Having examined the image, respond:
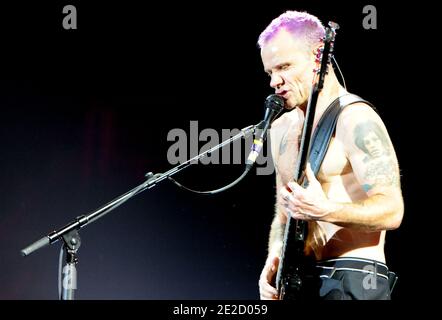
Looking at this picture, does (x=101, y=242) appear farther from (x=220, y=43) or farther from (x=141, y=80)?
(x=220, y=43)

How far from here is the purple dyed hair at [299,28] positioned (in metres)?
2.83

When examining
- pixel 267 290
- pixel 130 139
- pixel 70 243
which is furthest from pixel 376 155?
pixel 130 139

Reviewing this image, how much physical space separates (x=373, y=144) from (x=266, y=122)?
1.66 ft

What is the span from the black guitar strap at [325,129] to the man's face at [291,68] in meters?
0.21

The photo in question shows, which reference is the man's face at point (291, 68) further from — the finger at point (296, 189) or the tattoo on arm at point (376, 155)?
the finger at point (296, 189)

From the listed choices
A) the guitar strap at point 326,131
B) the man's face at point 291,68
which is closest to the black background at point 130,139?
the man's face at point 291,68

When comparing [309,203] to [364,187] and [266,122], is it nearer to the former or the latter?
[364,187]

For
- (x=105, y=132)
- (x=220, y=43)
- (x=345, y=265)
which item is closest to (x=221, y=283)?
(x=105, y=132)

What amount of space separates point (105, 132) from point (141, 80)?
1.79 feet

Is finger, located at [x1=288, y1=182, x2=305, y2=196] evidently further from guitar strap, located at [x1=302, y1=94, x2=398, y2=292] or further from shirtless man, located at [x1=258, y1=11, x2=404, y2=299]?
guitar strap, located at [x1=302, y1=94, x2=398, y2=292]

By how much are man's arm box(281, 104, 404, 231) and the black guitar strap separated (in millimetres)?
34

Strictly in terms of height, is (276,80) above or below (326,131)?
above

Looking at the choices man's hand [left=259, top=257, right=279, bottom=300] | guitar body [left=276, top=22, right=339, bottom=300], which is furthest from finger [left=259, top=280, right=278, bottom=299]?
guitar body [left=276, top=22, right=339, bottom=300]

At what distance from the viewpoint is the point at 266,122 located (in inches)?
102
